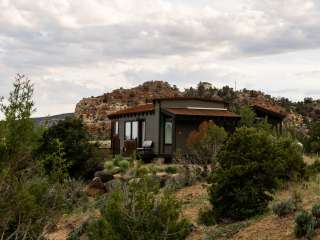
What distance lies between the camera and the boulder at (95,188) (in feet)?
74.6

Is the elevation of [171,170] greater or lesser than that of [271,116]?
lesser

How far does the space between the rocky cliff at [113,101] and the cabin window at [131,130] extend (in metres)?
23.6

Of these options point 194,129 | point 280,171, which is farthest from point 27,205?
point 194,129

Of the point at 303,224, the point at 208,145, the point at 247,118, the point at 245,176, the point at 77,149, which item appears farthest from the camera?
the point at 247,118

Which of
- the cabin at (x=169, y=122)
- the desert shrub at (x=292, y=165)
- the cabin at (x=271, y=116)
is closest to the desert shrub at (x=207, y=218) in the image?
the desert shrub at (x=292, y=165)

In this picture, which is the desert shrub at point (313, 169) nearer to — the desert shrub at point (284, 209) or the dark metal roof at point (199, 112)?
the desert shrub at point (284, 209)

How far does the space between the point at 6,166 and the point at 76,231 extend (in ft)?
27.9

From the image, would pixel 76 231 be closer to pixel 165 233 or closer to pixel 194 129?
pixel 165 233

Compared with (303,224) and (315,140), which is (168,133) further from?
(303,224)

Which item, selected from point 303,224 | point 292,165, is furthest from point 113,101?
point 303,224

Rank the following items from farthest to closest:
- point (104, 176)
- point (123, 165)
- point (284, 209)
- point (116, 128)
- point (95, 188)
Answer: point (116, 128) < point (123, 165) < point (104, 176) < point (95, 188) < point (284, 209)

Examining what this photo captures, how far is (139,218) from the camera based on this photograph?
30.6 feet

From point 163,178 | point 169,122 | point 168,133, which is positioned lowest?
point 163,178

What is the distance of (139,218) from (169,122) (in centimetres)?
2118
